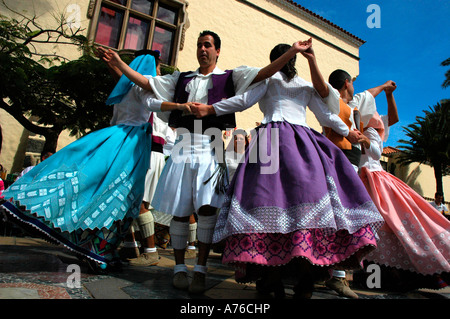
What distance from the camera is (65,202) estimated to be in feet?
6.66

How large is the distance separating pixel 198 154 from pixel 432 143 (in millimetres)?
25840

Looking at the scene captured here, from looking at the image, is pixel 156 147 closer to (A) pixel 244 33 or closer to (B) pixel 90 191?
(B) pixel 90 191

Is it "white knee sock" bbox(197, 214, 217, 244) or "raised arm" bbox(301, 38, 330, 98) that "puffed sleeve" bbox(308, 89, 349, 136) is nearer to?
"raised arm" bbox(301, 38, 330, 98)

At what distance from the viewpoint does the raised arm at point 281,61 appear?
194 cm

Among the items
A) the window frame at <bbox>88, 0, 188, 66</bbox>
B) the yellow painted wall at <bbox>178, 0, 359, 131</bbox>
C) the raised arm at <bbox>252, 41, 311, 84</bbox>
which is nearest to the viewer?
the raised arm at <bbox>252, 41, 311, 84</bbox>

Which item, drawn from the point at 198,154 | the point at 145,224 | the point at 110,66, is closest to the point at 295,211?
the point at 198,154

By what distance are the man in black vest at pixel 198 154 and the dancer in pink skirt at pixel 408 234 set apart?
1285 millimetres

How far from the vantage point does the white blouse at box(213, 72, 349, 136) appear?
2055 millimetres

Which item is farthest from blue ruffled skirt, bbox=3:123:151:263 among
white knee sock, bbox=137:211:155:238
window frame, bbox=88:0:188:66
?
window frame, bbox=88:0:188:66

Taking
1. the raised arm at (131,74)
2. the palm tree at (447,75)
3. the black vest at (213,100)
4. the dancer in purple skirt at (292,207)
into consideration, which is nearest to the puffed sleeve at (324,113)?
the dancer in purple skirt at (292,207)

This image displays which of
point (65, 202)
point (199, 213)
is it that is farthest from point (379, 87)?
point (65, 202)

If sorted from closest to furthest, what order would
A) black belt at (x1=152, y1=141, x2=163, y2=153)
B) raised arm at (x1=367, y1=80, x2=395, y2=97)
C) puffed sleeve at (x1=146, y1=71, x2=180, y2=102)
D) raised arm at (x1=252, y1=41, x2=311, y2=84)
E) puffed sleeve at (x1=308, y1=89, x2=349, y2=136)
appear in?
raised arm at (x1=252, y1=41, x2=311, y2=84) < puffed sleeve at (x1=308, y1=89, x2=349, y2=136) < puffed sleeve at (x1=146, y1=71, x2=180, y2=102) < raised arm at (x1=367, y1=80, x2=395, y2=97) < black belt at (x1=152, y1=141, x2=163, y2=153)

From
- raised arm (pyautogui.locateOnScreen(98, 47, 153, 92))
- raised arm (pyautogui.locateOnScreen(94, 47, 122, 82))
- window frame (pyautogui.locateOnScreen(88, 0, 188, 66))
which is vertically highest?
window frame (pyautogui.locateOnScreen(88, 0, 188, 66))

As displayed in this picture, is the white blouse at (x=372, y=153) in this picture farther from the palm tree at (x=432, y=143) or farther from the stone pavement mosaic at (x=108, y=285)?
the palm tree at (x=432, y=143)
